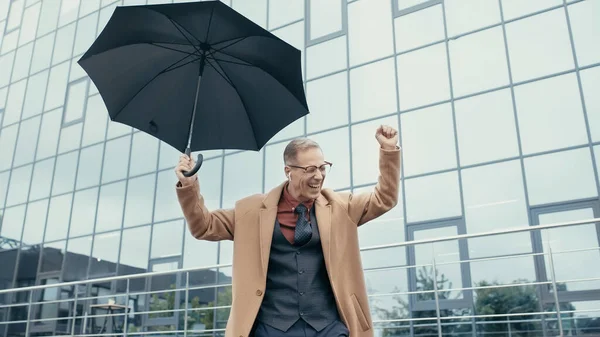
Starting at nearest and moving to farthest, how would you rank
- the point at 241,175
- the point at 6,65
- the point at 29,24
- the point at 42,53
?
the point at 241,175
the point at 42,53
the point at 29,24
the point at 6,65

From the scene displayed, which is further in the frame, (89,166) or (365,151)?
(89,166)

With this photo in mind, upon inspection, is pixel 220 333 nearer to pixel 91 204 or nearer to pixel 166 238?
pixel 166 238

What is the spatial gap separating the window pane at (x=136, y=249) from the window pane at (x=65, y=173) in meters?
2.70

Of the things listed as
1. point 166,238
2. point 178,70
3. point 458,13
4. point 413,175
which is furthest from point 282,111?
point 166,238

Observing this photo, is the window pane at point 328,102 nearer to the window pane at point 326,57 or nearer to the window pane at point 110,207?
the window pane at point 326,57

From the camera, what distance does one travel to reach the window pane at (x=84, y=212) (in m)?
13.6

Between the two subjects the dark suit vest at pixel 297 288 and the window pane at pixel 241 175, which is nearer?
the dark suit vest at pixel 297 288

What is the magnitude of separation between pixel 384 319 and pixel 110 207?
772 centimetres

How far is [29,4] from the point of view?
17281 millimetres

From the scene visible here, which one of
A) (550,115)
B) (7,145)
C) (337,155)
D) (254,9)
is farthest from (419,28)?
(7,145)

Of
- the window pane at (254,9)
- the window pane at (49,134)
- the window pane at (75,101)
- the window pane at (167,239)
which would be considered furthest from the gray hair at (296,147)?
the window pane at (49,134)

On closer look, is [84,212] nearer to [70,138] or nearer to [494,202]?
[70,138]

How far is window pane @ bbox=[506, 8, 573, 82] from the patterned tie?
7.92 m

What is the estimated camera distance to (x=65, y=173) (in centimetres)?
1455
